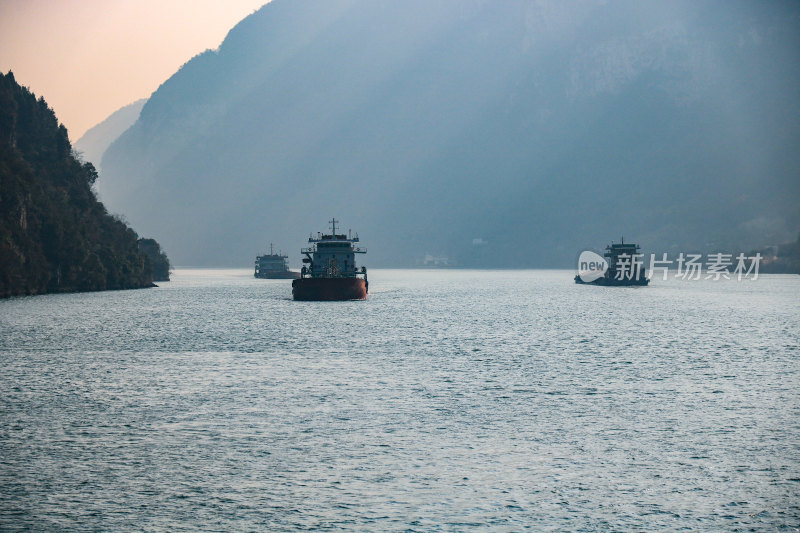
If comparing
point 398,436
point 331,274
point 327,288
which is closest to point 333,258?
point 331,274

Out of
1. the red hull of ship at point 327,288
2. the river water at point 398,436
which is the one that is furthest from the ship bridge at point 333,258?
the river water at point 398,436

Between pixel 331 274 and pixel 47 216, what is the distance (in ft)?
194

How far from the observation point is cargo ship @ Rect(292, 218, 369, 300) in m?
134

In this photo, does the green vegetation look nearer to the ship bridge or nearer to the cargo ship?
the cargo ship

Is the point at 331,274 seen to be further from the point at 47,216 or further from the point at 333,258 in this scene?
the point at 47,216

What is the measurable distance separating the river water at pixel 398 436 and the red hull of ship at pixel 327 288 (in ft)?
209

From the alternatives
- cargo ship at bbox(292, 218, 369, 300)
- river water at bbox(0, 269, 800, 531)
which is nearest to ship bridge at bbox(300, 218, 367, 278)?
cargo ship at bbox(292, 218, 369, 300)

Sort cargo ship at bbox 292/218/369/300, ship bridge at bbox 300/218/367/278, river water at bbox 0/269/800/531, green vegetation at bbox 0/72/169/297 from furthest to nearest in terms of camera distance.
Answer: green vegetation at bbox 0/72/169/297, cargo ship at bbox 292/218/369/300, ship bridge at bbox 300/218/367/278, river water at bbox 0/269/800/531

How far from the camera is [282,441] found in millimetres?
29891

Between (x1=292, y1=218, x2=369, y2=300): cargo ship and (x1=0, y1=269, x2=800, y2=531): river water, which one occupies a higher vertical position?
(x1=292, y1=218, x2=369, y2=300): cargo ship

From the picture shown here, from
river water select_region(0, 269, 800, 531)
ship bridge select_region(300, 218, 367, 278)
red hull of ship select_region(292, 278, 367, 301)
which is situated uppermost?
ship bridge select_region(300, 218, 367, 278)

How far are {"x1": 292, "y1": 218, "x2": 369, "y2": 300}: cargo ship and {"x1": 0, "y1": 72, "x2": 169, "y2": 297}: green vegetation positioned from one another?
48956 millimetres

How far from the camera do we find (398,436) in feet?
101

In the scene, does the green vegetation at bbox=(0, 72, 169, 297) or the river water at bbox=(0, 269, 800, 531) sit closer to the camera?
the river water at bbox=(0, 269, 800, 531)
